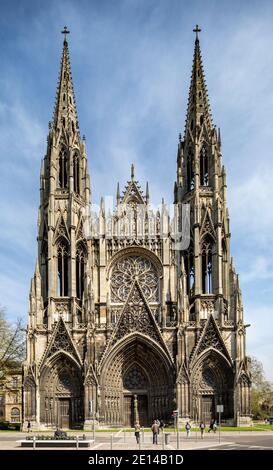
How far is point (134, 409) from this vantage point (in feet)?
206

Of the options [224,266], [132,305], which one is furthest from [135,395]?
[224,266]

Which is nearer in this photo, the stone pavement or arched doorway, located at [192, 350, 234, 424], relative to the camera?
the stone pavement

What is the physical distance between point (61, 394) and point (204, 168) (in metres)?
27.0

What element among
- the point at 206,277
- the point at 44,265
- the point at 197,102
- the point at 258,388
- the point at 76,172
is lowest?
the point at 258,388

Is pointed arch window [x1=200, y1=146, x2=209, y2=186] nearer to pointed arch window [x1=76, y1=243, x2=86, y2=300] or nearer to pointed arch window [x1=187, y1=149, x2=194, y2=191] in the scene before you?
pointed arch window [x1=187, y1=149, x2=194, y2=191]

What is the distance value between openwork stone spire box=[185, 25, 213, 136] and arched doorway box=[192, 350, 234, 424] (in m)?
24.3

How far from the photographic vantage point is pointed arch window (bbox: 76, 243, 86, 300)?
66000 mm

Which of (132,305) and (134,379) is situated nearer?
(132,305)

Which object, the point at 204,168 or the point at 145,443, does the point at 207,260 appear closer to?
the point at 204,168

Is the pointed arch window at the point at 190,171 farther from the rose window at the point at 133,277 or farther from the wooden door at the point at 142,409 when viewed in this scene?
the wooden door at the point at 142,409

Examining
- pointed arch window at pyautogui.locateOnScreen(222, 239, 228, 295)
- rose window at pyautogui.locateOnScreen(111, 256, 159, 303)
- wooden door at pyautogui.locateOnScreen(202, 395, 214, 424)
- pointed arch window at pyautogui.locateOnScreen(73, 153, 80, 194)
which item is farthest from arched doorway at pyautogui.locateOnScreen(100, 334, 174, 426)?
pointed arch window at pyautogui.locateOnScreen(73, 153, 80, 194)

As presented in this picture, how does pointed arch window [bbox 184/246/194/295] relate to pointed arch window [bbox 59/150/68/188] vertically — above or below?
below

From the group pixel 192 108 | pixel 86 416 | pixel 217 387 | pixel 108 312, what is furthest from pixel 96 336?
pixel 192 108
